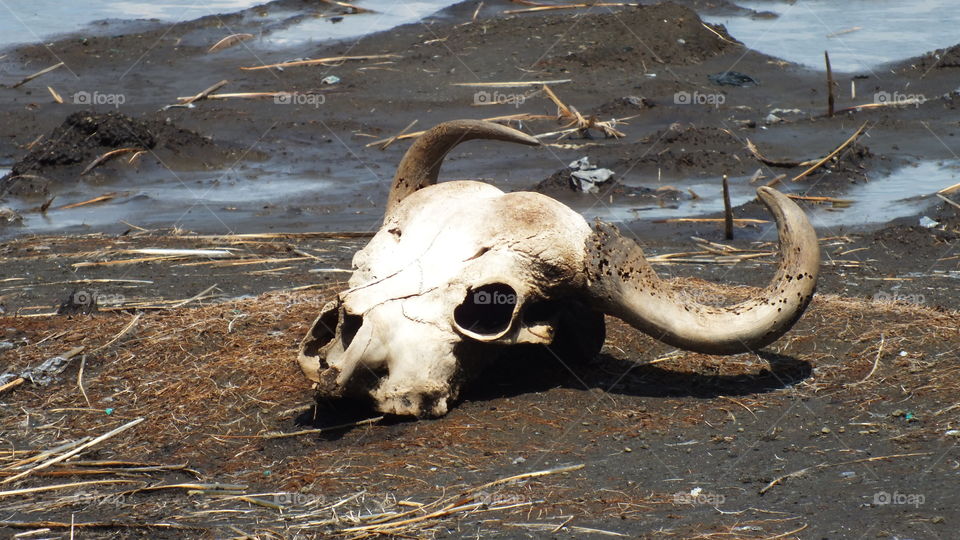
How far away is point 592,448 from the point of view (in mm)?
5922

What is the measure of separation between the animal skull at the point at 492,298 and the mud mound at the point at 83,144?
9673 millimetres

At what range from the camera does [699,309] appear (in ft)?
21.3

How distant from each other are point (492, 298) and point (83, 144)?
1075 cm

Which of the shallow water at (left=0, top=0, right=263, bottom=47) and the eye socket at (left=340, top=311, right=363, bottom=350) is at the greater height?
the eye socket at (left=340, top=311, right=363, bottom=350)

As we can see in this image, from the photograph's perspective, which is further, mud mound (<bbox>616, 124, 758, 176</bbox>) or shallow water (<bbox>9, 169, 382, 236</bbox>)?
mud mound (<bbox>616, 124, 758, 176</bbox>)

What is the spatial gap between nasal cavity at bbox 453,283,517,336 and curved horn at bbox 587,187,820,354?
1.41 feet

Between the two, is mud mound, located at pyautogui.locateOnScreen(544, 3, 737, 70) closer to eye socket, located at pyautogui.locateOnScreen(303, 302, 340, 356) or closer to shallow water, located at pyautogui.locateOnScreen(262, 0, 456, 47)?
shallow water, located at pyautogui.locateOnScreen(262, 0, 456, 47)

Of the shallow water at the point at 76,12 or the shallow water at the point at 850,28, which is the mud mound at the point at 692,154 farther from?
the shallow water at the point at 76,12

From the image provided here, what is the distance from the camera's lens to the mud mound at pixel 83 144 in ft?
49.5

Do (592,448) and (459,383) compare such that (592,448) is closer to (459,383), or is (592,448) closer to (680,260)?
(459,383)

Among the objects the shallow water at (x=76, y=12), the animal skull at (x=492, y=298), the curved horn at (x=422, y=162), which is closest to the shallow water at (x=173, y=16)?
the shallow water at (x=76, y=12)

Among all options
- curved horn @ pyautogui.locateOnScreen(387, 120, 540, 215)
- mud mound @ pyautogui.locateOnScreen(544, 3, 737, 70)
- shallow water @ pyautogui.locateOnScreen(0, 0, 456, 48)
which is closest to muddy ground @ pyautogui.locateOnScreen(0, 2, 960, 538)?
curved horn @ pyautogui.locateOnScreen(387, 120, 540, 215)

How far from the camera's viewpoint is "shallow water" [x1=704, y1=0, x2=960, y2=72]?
67.9ft

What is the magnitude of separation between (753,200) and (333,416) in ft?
26.3
